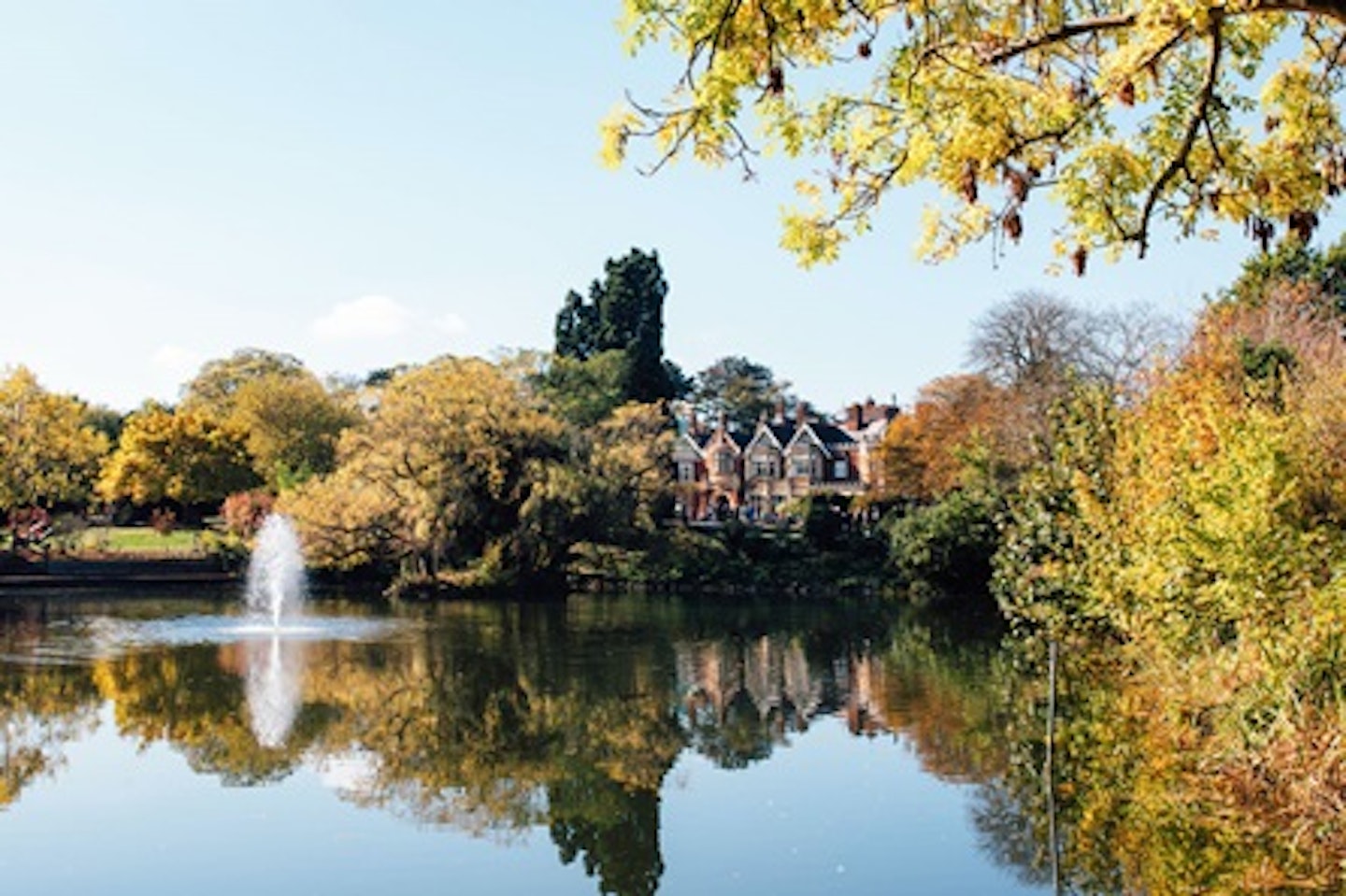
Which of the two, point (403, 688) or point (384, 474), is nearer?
point (403, 688)

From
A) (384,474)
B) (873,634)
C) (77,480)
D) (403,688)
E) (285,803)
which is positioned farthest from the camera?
(77,480)

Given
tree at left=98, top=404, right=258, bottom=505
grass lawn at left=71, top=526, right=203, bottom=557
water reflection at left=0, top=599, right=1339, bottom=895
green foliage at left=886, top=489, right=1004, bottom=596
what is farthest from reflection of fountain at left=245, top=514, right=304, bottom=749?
green foliage at left=886, top=489, right=1004, bottom=596

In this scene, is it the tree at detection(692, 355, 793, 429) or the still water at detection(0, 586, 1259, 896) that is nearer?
the still water at detection(0, 586, 1259, 896)

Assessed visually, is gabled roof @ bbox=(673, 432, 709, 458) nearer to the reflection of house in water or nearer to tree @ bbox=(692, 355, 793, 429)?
tree @ bbox=(692, 355, 793, 429)

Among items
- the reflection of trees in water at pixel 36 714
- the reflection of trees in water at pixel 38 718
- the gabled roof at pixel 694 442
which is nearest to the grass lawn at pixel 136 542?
the reflection of trees in water at pixel 36 714

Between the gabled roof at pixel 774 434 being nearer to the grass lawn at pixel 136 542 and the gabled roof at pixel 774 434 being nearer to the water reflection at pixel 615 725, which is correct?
the grass lawn at pixel 136 542

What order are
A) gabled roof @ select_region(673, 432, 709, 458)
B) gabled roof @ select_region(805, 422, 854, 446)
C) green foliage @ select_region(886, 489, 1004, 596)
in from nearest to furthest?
green foliage @ select_region(886, 489, 1004, 596), gabled roof @ select_region(805, 422, 854, 446), gabled roof @ select_region(673, 432, 709, 458)

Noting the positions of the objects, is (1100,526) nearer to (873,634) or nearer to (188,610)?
(873,634)

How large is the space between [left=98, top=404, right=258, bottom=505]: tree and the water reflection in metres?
22.5

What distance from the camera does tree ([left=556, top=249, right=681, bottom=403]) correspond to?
68.7 metres

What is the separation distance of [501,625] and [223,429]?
27.4m

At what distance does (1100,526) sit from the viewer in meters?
18.8

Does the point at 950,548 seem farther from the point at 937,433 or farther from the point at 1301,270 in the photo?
the point at 1301,270

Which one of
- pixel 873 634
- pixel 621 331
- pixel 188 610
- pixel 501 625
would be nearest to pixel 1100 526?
pixel 873 634
